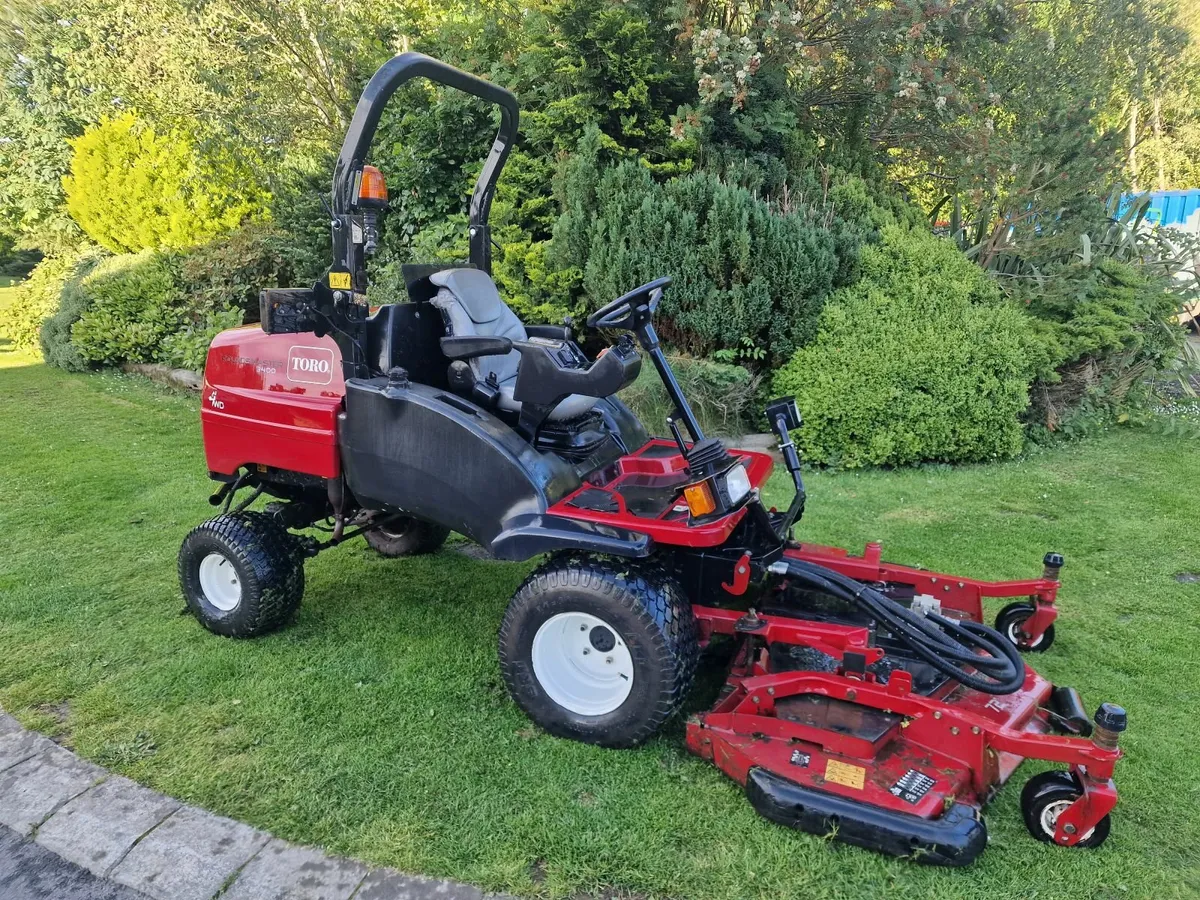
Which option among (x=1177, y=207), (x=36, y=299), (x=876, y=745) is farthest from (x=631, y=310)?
(x=1177, y=207)

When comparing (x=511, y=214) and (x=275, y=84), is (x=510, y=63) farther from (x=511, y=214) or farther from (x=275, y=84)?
(x=275, y=84)

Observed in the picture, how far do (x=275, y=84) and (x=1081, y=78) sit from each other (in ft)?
27.9

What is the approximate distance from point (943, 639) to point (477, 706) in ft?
5.65

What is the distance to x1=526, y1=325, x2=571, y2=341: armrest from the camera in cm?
378

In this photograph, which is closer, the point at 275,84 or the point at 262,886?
the point at 262,886

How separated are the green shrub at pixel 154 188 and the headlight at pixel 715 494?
9.12 meters

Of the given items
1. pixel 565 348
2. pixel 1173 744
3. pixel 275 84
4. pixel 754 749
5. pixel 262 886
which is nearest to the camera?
pixel 262 886

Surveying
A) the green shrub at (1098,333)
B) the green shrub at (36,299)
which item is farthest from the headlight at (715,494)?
the green shrub at (36,299)

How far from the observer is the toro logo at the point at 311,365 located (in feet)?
10.9

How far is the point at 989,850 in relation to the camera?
98.2 inches

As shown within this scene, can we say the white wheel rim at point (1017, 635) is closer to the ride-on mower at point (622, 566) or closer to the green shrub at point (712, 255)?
the ride-on mower at point (622, 566)

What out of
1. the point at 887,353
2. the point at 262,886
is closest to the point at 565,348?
the point at 262,886

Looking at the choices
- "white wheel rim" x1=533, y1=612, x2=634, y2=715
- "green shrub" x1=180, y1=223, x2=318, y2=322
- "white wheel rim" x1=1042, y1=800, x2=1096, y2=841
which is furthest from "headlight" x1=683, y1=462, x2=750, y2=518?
"green shrub" x1=180, y1=223, x2=318, y2=322

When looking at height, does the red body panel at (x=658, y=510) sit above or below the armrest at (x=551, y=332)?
below
